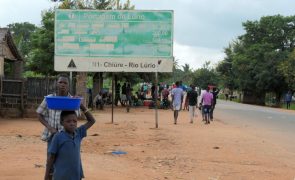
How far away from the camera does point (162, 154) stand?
1156 centimetres

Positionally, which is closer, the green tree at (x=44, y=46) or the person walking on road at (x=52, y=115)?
the person walking on road at (x=52, y=115)

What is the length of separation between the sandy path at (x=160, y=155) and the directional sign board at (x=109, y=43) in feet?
7.80

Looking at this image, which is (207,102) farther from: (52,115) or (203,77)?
(203,77)

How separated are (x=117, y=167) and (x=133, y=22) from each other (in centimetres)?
941

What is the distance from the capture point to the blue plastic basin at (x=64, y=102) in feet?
18.7

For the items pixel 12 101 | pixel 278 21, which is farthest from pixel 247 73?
pixel 12 101

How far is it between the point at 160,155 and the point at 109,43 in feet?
25.2

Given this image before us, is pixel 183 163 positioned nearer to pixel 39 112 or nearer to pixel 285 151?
pixel 285 151

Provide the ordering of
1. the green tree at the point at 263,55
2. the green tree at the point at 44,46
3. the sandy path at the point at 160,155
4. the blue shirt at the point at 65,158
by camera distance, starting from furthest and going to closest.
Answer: the green tree at the point at 263,55 → the green tree at the point at 44,46 → the sandy path at the point at 160,155 → the blue shirt at the point at 65,158

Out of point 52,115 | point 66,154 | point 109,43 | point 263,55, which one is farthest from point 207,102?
point 263,55

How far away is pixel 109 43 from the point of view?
18.2m

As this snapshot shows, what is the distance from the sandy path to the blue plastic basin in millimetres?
2482

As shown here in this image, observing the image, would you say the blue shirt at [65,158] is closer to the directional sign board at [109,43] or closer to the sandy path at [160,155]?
the sandy path at [160,155]

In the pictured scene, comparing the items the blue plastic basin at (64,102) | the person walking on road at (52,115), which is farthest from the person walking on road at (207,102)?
the blue plastic basin at (64,102)
